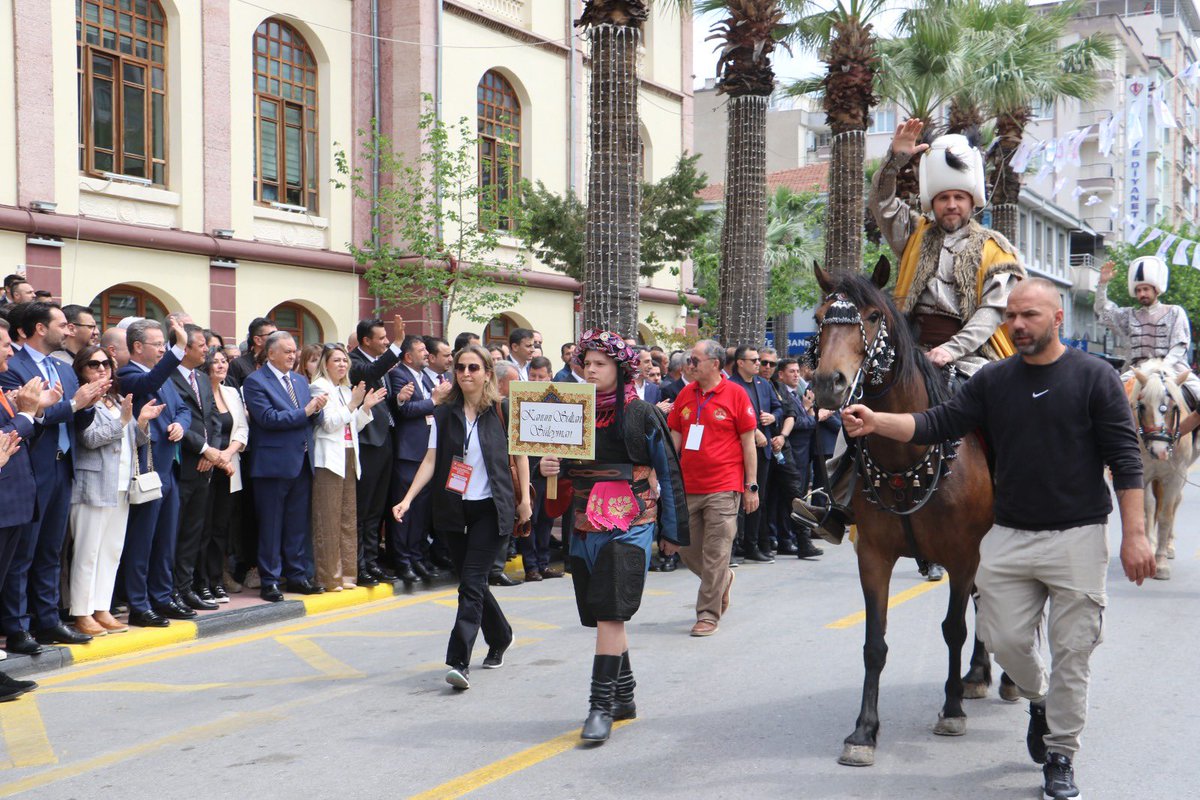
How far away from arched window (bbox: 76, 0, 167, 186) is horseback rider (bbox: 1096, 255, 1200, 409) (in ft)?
49.1

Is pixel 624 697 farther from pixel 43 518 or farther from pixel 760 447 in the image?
pixel 760 447

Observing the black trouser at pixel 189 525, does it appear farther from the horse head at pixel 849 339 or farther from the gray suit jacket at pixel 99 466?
the horse head at pixel 849 339

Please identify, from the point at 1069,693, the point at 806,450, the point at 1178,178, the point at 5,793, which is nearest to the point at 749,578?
the point at 806,450

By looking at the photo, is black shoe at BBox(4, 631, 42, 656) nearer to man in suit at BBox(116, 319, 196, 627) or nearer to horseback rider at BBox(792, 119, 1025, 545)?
man in suit at BBox(116, 319, 196, 627)

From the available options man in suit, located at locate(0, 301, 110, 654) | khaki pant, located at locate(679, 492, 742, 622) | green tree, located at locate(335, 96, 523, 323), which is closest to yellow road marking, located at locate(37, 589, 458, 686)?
man in suit, located at locate(0, 301, 110, 654)

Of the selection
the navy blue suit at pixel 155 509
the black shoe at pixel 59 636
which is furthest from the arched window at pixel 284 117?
the black shoe at pixel 59 636

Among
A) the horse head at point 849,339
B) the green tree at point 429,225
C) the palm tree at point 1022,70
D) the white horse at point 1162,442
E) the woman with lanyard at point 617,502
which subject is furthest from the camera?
the palm tree at point 1022,70

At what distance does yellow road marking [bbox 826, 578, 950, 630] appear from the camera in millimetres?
9219

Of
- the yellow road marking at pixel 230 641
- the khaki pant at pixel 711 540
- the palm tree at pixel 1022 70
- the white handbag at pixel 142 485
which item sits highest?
the palm tree at pixel 1022 70

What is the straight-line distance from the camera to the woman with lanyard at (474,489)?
7484 millimetres

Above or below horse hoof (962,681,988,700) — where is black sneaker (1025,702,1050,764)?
→ above

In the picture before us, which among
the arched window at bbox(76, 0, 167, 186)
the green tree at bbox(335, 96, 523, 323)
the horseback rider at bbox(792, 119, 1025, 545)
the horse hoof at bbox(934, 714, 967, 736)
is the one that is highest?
the arched window at bbox(76, 0, 167, 186)

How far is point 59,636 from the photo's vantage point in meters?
8.36

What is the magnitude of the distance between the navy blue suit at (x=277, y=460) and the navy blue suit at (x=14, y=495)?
245 cm
